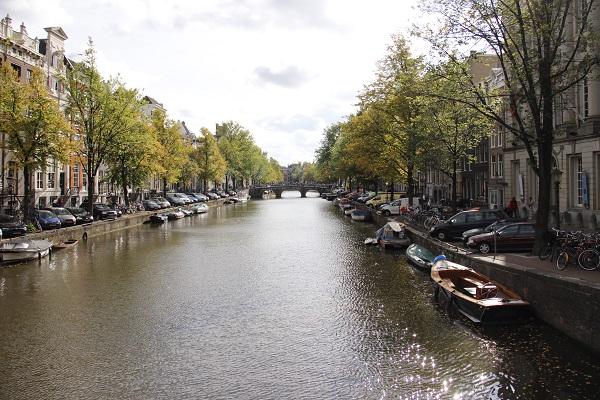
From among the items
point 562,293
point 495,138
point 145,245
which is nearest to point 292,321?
point 562,293

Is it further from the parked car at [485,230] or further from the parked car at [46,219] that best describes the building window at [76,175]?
the parked car at [485,230]

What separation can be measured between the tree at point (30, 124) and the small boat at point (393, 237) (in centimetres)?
2273

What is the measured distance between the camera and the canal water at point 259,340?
12719mm

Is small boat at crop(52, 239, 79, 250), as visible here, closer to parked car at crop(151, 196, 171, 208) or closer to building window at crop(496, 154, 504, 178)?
parked car at crop(151, 196, 171, 208)

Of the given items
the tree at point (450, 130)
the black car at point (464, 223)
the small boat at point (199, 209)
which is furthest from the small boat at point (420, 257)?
the small boat at point (199, 209)

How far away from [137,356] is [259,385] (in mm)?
4045

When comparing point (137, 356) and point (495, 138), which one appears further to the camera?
point (495, 138)

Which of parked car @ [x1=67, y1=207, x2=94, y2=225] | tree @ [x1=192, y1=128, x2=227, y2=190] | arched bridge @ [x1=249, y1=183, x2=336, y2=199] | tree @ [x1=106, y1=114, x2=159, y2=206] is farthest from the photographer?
arched bridge @ [x1=249, y1=183, x2=336, y2=199]

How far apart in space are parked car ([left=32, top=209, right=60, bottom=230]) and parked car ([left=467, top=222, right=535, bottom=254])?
29.4 m

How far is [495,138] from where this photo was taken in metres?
51.2

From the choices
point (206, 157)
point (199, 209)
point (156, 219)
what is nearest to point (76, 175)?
point (156, 219)

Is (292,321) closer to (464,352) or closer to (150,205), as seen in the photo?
(464,352)

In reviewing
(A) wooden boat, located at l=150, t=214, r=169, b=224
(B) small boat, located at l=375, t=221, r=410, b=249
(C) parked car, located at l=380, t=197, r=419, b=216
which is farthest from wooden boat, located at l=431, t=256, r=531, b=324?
(A) wooden boat, located at l=150, t=214, r=169, b=224

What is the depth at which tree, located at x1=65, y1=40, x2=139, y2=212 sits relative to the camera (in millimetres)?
47344
